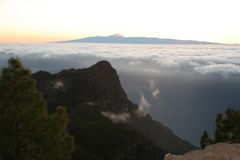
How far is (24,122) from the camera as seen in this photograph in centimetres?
3114

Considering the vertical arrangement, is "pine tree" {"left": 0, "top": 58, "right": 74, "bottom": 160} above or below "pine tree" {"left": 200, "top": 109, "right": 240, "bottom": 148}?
above

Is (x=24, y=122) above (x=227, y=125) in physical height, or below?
above

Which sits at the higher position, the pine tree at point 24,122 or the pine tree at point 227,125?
the pine tree at point 24,122

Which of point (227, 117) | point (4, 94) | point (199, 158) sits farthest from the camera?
point (227, 117)

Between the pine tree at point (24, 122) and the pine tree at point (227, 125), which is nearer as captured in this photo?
the pine tree at point (24, 122)

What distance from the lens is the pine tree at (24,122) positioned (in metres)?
30.8

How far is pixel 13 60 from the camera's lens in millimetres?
31250

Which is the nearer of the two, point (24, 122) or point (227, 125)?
point (24, 122)

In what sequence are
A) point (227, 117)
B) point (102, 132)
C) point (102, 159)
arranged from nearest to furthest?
point (227, 117) < point (102, 159) < point (102, 132)

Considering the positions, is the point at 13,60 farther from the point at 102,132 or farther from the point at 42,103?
the point at 102,132

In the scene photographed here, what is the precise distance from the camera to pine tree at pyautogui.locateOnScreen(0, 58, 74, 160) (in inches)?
1211

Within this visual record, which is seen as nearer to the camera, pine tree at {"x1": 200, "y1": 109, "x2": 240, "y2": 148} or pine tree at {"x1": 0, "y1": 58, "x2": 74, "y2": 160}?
pine tree at {"x1": 0, "y1": 58, "x2": 74, "y2": 160}

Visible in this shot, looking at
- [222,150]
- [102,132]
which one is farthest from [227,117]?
[102,132]

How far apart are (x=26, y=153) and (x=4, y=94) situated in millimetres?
4935
